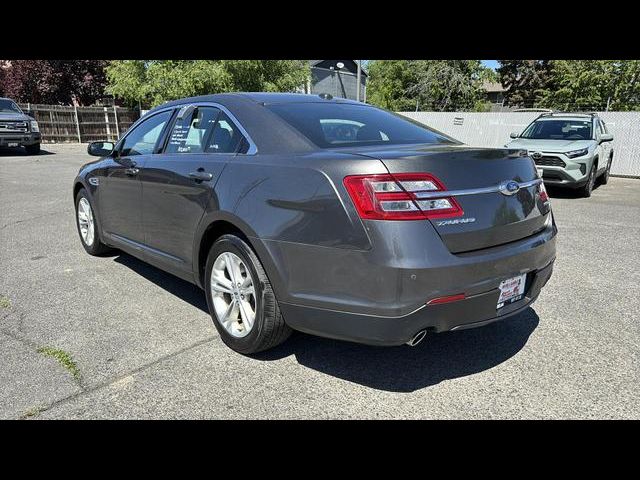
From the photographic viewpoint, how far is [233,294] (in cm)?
312

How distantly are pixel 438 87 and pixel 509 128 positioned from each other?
2389cm

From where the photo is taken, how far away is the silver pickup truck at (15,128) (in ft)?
55.3

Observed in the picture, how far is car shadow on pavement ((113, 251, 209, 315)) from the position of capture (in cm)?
408

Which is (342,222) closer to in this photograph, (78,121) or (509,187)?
(509,187)

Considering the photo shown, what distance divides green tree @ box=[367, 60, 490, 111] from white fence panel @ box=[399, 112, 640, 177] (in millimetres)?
19005

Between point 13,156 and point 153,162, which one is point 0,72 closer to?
point 13,156

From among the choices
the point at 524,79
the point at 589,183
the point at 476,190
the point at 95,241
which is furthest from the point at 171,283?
the point at 524,79

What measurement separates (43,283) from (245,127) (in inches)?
106

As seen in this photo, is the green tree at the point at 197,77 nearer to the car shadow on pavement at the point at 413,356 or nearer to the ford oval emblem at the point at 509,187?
the car shadow on pavement at the point at 413,356

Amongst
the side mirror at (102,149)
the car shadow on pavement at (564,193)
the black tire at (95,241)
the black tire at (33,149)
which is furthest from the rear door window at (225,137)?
the black tire at (33,149)

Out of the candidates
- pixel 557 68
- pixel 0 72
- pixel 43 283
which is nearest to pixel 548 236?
pixel 43 283

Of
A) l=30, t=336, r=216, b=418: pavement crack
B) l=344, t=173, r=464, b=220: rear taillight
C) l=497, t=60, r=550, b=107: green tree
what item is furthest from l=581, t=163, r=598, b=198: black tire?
l=497, t=60, r=550, b=107: green tree

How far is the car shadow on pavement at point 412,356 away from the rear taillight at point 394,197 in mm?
1047

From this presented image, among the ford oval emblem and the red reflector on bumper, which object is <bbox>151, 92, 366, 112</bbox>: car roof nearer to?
the ford oval emblem
